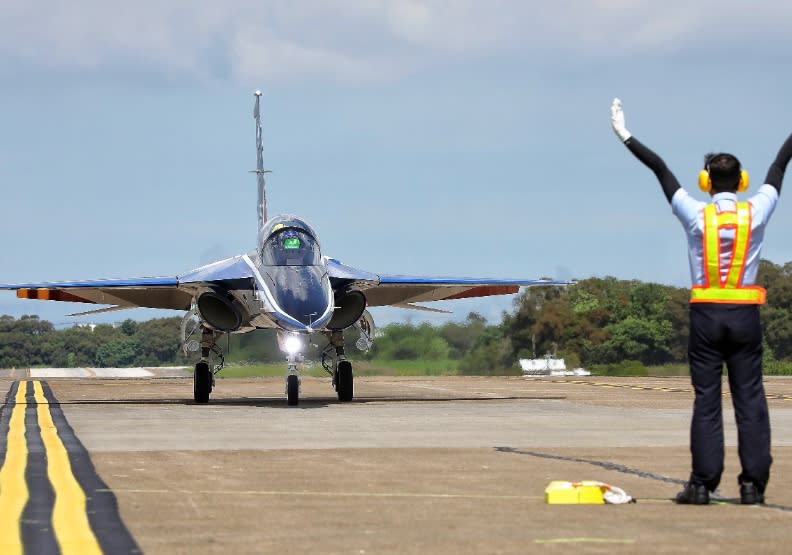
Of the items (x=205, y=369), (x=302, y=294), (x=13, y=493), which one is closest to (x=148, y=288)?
(x=205, y=369)

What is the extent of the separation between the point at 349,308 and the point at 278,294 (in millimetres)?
3267

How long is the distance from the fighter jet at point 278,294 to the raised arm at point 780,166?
619 inches

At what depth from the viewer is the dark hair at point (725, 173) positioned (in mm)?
9164

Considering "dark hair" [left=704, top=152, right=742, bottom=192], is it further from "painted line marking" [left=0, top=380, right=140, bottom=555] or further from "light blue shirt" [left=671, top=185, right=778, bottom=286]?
"painted line marking" [left=0, top=380, right=140, bottom=555]

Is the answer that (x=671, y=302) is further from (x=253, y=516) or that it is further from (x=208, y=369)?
(x=253, y=516)

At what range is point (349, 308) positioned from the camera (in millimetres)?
28047

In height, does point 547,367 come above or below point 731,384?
above

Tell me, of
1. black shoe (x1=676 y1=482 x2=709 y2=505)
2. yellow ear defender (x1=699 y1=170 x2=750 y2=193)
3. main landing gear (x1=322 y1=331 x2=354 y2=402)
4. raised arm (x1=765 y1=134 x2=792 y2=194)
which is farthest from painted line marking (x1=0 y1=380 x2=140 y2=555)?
main landing gear (x1=322 y1=331 x2=354 y2=402)

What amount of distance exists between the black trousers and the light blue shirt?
239 millimetres

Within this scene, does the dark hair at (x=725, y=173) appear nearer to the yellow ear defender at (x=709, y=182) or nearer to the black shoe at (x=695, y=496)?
the yellow ear defender at (x=709, y=182)

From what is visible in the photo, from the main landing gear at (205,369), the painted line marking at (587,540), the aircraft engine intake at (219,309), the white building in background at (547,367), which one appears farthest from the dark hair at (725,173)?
the white building in background at (547,367)

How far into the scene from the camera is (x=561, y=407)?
24.8 metres

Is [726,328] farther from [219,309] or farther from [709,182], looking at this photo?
[219,309]

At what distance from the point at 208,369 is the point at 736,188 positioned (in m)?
20.6
